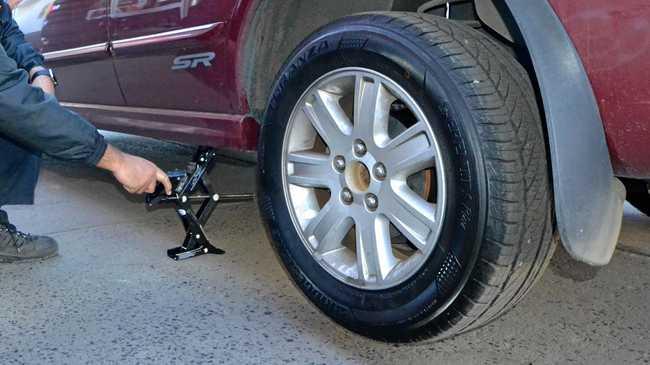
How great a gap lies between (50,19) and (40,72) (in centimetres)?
66

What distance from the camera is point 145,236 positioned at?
3025 mm

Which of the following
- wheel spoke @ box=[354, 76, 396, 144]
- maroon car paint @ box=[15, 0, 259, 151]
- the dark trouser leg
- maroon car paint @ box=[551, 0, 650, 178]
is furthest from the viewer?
the dark trouser leg

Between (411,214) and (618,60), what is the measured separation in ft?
2.06

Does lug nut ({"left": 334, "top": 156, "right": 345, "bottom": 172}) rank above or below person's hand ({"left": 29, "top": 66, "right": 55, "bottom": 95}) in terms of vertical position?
above

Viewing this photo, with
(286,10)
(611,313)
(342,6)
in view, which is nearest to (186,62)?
(286,10)

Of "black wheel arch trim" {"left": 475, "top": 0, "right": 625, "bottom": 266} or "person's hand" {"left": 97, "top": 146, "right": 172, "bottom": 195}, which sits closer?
"black wheel arch trim" {"left": 475, "top": 0, "right": 625, "bottom": 266}

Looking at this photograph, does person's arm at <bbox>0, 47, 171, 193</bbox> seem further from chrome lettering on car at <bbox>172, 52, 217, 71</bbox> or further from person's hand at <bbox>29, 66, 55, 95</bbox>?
person's hand at <bbox>29, 66, 55, 95</bbox>

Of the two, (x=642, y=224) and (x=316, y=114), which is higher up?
(x=316, y=114)

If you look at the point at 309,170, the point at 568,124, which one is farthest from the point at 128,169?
the point at 568,124

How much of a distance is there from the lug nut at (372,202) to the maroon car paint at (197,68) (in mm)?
620

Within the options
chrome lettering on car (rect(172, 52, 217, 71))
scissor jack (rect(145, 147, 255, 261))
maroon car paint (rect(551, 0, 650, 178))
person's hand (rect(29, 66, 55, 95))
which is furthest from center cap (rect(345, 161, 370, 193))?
person's hand (rect(29, 66, 55, 95))

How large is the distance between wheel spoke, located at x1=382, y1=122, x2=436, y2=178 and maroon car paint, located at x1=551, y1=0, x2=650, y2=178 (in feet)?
1.36

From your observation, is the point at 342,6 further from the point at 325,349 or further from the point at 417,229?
the point at 325,349

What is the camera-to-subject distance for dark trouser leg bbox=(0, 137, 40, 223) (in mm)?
2836
